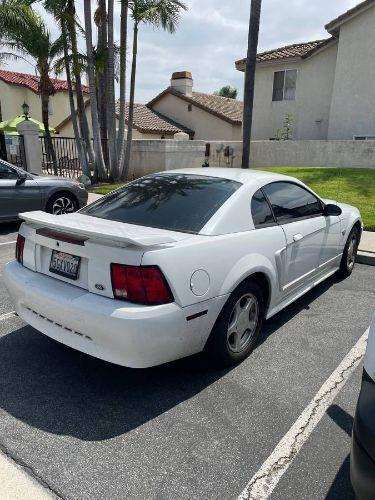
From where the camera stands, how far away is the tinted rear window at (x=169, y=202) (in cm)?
299

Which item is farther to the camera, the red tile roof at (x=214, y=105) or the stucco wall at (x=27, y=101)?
the stucco wall at (x=27, y=101)

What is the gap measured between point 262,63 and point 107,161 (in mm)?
10881

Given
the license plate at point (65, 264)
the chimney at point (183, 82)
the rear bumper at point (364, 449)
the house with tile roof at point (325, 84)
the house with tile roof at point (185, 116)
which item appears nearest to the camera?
the rear bumper at point (364, 449)

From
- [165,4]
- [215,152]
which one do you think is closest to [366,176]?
[215,152]

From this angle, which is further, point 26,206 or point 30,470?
point 26,206

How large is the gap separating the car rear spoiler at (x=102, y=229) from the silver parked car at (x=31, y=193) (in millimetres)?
4614

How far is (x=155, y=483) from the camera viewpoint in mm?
2021

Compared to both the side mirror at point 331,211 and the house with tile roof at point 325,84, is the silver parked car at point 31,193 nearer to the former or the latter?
the side mirror at point 331,211

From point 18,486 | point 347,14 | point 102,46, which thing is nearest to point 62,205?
point 18,486

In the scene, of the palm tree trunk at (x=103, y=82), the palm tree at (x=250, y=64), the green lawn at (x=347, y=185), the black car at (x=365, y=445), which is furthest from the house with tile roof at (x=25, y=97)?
the black car at (x=365, y=445)

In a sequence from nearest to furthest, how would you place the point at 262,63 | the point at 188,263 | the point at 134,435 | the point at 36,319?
the point at 134,435 → the point at 188,263 → the point at 36,319 → the point at 262,63

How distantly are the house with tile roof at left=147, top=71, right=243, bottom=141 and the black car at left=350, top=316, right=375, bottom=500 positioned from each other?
24.3 meters

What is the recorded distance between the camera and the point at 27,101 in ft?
109

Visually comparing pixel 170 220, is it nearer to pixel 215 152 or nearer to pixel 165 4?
pixel 165 4
